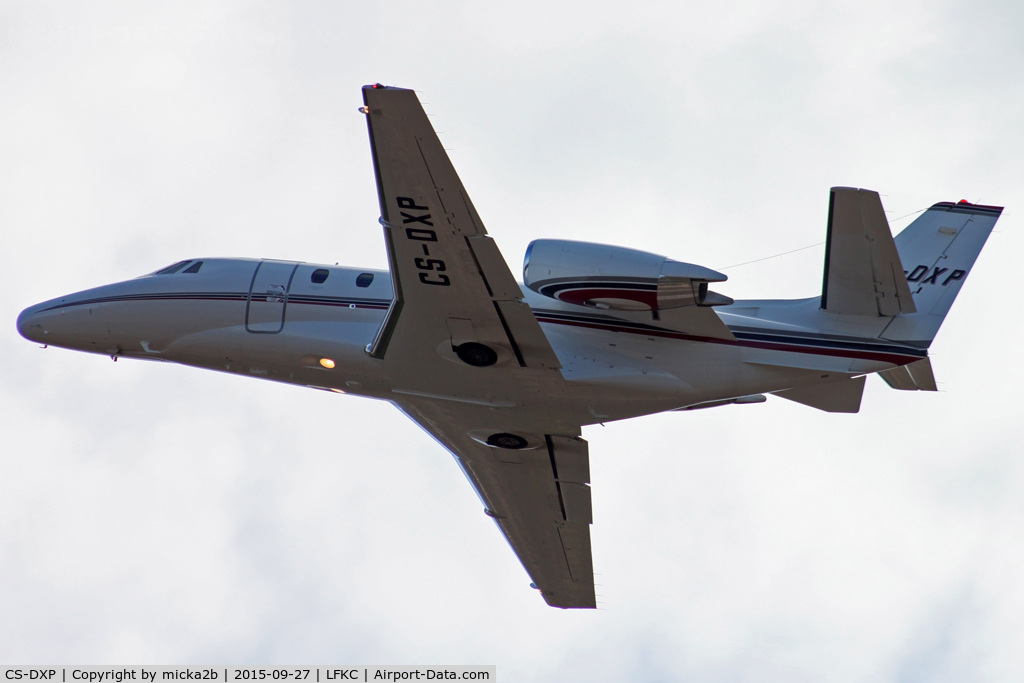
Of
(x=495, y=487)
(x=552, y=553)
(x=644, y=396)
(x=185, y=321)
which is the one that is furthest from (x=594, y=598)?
(x=185, y=321)

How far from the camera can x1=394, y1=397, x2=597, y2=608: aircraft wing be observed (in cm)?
2112

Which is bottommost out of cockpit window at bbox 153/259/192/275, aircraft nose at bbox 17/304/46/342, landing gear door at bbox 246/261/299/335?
landing gear door at bbox 246/261/299/335

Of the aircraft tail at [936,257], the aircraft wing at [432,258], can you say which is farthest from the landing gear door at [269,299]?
the aircraft tail at [936,257]

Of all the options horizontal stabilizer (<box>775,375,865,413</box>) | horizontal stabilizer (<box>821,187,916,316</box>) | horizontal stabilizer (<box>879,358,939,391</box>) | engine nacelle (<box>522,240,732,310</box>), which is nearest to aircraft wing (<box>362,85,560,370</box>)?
engine nacelle (<box>522,240,732,310</box>)

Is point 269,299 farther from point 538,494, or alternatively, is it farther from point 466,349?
point 538,494

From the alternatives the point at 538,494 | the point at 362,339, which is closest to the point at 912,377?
the point at 538,494

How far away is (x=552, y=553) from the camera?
24.2 m

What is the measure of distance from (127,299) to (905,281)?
1407 cm

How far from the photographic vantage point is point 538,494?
23.0 m

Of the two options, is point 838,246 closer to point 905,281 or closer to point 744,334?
point 905,281

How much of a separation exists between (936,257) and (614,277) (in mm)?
5600

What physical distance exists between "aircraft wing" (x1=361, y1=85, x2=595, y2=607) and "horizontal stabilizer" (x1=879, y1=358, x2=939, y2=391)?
5.20 meters

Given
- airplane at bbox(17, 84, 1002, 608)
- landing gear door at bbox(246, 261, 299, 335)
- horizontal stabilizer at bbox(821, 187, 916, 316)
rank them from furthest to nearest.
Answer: landing gear door at bbox(246, 261, 299, 335)
airplane at bbox(17, 84, 1002, 608)
horizontal stabilizer at bbox(821, 187, 916, 316)

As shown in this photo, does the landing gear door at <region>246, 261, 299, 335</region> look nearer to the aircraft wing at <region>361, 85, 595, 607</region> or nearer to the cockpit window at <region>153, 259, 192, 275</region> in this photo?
the cockpit window at <region>153, 259, 192, 275</region>
